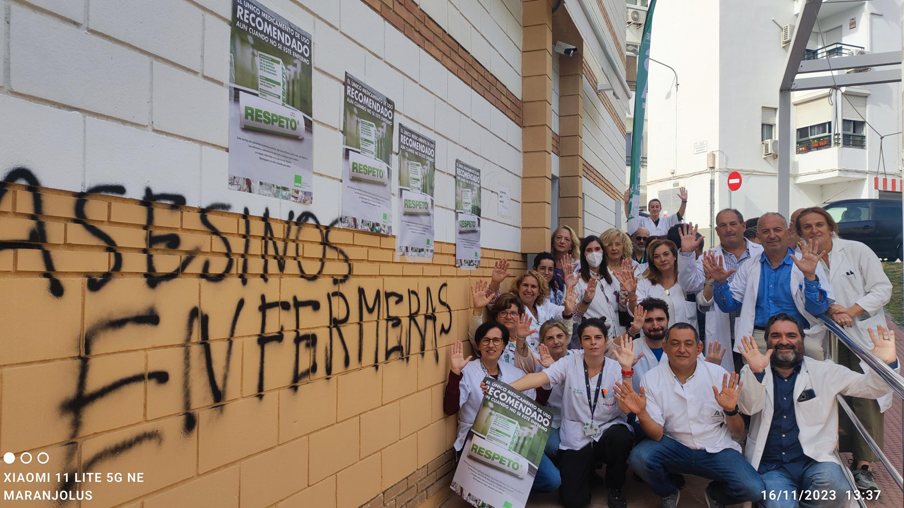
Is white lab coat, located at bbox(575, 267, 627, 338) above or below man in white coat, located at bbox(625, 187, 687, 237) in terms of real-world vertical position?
below

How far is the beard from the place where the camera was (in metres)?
4.38

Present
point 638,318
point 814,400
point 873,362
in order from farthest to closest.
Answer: point 638,318 → point 814,400 → point 873,362

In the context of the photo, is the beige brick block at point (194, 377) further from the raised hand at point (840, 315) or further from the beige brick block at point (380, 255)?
the raised hand at point (840, 315)

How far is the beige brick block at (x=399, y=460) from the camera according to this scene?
3.84m

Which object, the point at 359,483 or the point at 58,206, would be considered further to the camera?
the point at 359,483

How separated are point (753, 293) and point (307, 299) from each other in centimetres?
420

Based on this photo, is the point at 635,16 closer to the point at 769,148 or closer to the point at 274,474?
the point at 769,148

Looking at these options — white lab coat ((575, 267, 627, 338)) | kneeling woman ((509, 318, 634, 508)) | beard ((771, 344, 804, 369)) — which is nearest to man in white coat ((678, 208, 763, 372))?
white lab coat ((575, 267, 627, 338))

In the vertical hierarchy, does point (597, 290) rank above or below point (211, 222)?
below

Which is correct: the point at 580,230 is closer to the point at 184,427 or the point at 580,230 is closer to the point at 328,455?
the point at 328,455

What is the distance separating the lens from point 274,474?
276 cm

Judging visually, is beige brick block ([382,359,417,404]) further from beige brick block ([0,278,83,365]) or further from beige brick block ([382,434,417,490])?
beige brick block ([0,278,83,365])

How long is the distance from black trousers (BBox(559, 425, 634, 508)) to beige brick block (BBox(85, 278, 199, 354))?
3.42 metres

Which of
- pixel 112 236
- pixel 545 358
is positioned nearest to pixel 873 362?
pixel 545 358
